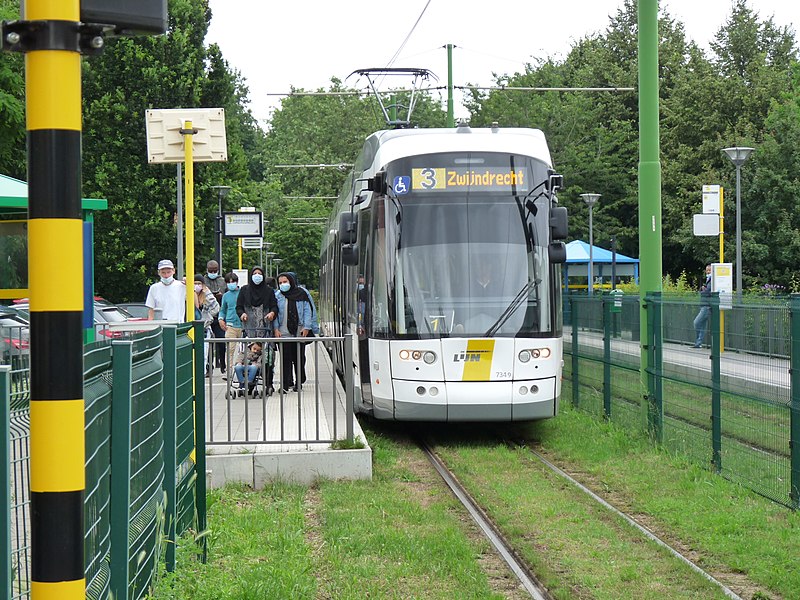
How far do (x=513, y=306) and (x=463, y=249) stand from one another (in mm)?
820

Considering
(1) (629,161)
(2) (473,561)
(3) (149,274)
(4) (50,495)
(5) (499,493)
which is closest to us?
(4) (50,495)

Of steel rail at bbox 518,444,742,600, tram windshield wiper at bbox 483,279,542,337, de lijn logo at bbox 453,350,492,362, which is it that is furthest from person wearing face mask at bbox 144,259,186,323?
steel rail at bbox 518,444,742,600

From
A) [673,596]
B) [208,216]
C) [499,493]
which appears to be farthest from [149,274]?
[673,596]

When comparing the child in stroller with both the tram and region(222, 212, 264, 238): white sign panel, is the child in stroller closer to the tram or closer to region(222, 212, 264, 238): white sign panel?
the tram

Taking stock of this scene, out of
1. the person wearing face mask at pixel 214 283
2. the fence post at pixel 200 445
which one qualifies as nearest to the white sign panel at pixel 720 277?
the person wearing face mask at pixel 214 283

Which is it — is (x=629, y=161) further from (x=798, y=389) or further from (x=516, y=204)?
(x=798, y=389)

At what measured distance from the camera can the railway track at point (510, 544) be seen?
22.1 ft

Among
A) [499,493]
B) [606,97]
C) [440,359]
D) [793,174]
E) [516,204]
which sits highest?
[606,97]

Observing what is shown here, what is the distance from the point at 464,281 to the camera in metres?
12.8

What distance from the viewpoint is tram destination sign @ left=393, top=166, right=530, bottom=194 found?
512 inches

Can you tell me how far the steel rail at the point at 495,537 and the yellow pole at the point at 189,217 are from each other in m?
2.67

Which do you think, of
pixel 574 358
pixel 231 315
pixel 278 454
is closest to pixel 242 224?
pixel 231 315

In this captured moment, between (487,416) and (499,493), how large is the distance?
110 inches

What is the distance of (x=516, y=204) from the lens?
42.6 ft
